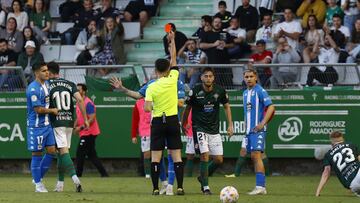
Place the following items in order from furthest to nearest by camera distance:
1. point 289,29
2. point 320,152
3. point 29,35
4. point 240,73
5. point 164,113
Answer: point 29,35 → point 289,29 → point 240,73 → point 320,152 → point 164,113

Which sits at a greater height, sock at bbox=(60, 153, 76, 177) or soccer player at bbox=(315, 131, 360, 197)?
soccer player at bbox=(315, 131, 360, 197)

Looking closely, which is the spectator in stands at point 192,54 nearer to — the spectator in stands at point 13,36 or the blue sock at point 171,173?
the spectator in stands at point 13,36

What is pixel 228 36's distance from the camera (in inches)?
1148

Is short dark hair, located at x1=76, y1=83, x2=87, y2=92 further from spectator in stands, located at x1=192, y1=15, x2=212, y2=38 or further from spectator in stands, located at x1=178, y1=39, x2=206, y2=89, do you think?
spectator in stands, located at x1=192, y1=15, x2=212, y2=38

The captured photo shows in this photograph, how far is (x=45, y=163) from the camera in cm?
Result: 2089

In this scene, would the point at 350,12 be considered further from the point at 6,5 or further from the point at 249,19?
the point at 6,5

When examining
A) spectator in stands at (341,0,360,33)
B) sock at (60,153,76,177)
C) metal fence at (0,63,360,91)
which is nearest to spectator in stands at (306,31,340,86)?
metal fence at (0,63,360,91)

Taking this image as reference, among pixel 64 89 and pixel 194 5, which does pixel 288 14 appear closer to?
pixel 194 5

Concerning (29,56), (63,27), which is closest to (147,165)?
(29,56)

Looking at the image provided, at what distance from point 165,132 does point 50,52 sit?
517 inches

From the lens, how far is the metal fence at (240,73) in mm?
26188

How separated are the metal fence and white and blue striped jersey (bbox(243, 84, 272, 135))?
17.8 feet

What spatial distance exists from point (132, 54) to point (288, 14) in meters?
4.93

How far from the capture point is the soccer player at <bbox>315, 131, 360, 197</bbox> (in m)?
19.0
